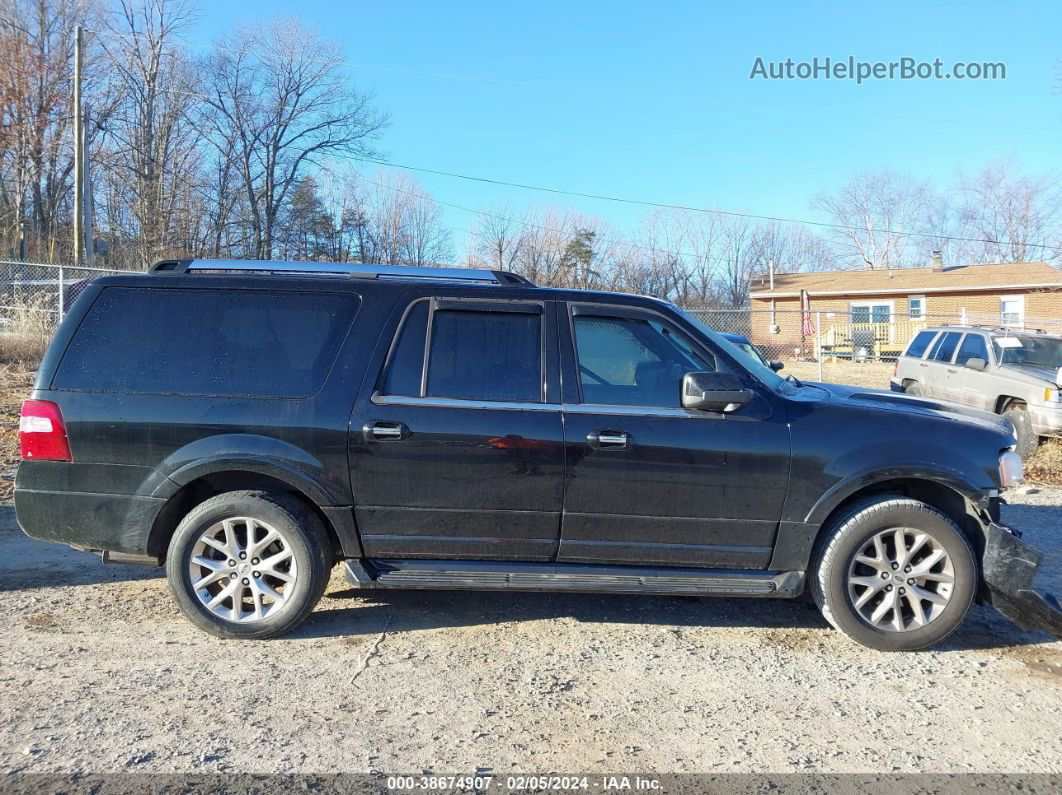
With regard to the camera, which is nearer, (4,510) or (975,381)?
(4,510)

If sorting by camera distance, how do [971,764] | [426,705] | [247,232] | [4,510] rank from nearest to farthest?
1. [971,764]
2. [426,705]
3. [4,510]
4. [247,232]

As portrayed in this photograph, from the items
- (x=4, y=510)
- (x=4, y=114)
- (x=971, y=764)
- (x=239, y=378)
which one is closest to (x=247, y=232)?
(x=4, y=114)

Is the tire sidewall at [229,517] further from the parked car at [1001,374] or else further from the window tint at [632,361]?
the parked car at [1001,374]

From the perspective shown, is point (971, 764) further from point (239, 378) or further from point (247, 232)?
point (247, 232)

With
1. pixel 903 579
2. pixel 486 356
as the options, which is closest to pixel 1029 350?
pixel 903 579

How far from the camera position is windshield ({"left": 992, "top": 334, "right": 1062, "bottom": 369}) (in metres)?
10.4

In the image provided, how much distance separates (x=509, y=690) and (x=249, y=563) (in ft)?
5.06

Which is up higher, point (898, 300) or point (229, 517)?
point (898, 300)

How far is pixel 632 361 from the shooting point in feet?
13.8

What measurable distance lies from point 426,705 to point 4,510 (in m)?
4.84

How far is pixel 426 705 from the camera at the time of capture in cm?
340

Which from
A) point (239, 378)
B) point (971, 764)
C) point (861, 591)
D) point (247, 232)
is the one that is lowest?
point (971, 764)

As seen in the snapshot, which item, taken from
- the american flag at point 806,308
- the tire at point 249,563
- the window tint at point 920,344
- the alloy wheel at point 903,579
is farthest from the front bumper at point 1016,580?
the american flag at point 806,308

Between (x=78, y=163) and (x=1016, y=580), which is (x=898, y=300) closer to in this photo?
(x=78, y=163)
